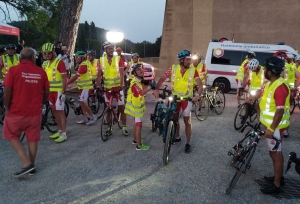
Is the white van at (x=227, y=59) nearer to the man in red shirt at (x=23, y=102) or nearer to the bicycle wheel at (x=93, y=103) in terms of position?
the bicycle wheel at (x=93, y=103)

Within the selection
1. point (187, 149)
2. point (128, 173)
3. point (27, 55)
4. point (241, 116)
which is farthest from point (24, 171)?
point (241, 116)

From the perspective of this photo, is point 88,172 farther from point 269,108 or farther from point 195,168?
point 269,108

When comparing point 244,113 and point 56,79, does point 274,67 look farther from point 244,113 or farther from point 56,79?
point 56,79

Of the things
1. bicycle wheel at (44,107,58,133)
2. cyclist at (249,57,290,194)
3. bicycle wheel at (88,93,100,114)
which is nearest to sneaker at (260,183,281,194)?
cyclist at (249,57,290,194)

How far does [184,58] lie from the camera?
539cm

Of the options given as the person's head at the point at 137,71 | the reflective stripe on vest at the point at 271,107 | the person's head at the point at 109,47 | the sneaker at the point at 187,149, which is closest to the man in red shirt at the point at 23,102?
the person's head at the point at 137,71

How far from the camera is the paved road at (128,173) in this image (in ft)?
12.9

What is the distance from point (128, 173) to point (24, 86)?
2039 millimetres

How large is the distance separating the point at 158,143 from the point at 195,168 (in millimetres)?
1457

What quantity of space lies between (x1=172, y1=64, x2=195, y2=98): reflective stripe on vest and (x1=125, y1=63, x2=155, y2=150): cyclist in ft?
1.70

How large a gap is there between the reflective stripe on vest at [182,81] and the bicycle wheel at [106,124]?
1.63 metres

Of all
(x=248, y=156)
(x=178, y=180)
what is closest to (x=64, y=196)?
(x=178, y=180)

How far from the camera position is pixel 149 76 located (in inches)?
618

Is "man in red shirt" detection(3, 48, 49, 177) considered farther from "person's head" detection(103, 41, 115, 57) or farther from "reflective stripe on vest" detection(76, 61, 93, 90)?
"reflective stripe on vest" detection(76, 61, 93, 90)
